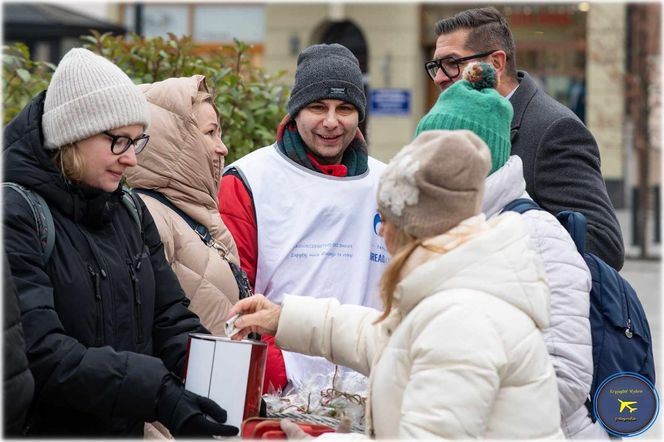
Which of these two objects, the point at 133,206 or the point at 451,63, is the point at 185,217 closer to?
the point at 133,206

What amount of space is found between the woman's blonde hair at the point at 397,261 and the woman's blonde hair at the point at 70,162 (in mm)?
1030

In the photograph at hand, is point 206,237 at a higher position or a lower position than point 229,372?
higher

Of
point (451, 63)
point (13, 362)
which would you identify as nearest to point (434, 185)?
point (13, 362)

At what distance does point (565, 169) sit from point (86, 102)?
1681 mm

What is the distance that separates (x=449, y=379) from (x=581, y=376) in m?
0.81

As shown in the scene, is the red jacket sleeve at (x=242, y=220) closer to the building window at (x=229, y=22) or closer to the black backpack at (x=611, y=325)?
the black backpack at (x=611, y=325)

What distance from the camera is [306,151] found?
421cm

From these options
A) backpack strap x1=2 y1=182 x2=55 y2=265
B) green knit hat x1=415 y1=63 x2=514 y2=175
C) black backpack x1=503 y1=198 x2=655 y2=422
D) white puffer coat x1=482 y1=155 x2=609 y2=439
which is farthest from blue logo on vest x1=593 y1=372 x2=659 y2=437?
backpack strap x1=2 y1=182 x2=55 y2=265

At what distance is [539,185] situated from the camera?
13.0 ft

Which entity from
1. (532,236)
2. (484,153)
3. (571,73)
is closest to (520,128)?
(532,236)

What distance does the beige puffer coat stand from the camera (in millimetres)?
3756

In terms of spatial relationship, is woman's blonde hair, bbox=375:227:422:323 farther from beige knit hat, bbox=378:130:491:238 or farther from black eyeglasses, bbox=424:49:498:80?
black eyeglasses, bbox=424:49:498:80

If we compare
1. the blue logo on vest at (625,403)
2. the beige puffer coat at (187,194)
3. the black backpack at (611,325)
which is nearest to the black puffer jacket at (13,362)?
the beige puffer coat at (187,194)

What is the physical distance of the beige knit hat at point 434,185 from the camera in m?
2.52
